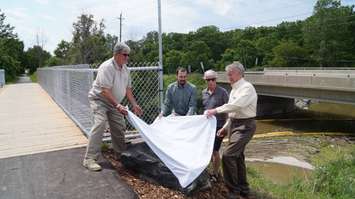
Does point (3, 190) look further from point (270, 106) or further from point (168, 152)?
point (270, 106)

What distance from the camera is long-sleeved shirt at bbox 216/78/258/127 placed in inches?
177

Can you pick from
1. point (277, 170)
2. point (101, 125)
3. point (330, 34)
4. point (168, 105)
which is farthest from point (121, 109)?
point (330, 34)

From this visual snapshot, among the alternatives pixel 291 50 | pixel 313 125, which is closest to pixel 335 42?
pixel 291 50

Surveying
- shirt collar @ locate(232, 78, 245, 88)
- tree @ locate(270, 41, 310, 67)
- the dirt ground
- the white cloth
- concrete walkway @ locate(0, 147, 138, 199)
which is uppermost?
tree @ locate(270, 41, 310, 67)

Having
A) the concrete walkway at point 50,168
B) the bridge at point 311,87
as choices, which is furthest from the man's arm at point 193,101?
the bridge at point 311,87

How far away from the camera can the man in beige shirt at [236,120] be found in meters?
4.52

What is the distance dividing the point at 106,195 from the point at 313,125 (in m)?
22.6

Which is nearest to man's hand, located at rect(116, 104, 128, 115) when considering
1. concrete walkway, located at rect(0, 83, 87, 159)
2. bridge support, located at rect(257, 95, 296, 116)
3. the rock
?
the rock

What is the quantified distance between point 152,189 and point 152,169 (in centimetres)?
30

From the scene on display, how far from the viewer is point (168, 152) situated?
4.31 metres

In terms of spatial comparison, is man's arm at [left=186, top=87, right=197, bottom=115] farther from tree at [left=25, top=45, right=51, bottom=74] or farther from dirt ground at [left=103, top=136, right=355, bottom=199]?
tree at [left=25, top=45, right=51, bottom=74]

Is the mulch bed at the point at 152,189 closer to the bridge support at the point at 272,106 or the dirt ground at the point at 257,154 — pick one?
the dirt ground at the point at 257,154

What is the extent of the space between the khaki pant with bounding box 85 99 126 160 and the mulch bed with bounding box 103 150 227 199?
1.16 feet

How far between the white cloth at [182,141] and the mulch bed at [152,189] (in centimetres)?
31
